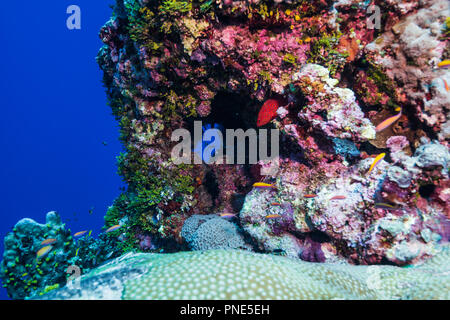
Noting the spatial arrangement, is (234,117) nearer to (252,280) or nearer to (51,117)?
(252,280)

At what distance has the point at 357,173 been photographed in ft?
13.6

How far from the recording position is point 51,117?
89062 mm

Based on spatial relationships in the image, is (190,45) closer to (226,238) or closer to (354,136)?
(354,136)

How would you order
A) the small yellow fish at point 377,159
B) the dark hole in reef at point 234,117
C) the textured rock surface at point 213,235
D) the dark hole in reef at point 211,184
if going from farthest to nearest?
the dark hole in reef at point 211,184, the dark hole in reef at point 234,117, the textured rock surface at point 213,235, the small yellow fish at point 377,159

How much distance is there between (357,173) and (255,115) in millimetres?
3020

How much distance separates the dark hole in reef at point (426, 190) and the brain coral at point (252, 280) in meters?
0.82

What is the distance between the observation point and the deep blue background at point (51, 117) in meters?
73.5

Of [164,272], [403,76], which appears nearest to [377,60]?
[403,76]

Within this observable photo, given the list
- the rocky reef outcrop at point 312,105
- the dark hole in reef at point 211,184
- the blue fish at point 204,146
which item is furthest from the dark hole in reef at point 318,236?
the blue fish at point 204,146

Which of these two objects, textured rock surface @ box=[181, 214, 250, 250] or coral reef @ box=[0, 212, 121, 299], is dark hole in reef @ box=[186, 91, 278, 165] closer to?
textured rock surface @ box=[181, 214, 250, 250]

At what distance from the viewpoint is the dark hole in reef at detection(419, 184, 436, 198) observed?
12.0 feet

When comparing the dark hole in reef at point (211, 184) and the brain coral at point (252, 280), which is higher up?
the dark hole in reef at point (211, 184)

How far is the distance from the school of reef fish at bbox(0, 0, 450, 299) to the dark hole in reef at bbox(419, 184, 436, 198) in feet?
0.08

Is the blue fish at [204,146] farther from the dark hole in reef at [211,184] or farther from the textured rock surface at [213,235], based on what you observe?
the textured rock surface at [213,235]
